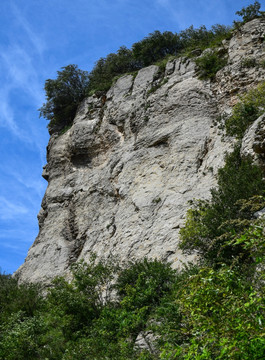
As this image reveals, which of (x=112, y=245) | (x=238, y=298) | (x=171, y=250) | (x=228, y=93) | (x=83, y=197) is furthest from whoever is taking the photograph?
(x=83, y=197)

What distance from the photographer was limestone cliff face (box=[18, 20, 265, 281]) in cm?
1838

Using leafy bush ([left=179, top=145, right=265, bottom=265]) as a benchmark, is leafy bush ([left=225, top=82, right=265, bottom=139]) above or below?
above

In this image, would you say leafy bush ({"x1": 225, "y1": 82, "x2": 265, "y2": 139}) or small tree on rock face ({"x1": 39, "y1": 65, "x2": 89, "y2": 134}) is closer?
leafy bush ({"x1": 225, "y1": 82, "x2": 265, "y2": 139})

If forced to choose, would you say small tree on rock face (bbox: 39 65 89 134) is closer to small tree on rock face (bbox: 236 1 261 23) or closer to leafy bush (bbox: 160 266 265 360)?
small tree on rock face (bbox: 236 1 261 23)

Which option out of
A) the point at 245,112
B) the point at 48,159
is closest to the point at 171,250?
the point at 245,112

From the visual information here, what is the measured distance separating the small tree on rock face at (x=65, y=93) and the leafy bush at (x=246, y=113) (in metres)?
17.2

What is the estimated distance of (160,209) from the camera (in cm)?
1853

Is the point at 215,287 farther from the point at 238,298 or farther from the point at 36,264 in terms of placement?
the point at 36,264

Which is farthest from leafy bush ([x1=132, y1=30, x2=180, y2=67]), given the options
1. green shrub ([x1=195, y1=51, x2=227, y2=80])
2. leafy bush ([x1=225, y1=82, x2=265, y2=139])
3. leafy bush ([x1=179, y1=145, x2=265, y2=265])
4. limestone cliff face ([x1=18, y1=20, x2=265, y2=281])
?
leafy bush ([x1=179, y1=145, x2=265, y2=265])

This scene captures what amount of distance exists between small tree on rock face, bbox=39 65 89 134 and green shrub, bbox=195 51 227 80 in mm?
11961

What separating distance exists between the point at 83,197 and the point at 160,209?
790cm

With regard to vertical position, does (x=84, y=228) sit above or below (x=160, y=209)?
above

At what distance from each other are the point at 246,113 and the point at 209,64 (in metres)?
7.02

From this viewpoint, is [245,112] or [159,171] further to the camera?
[159,171]
